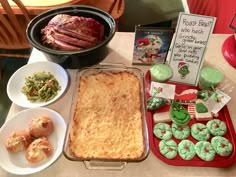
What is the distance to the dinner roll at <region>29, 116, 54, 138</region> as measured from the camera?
77cm

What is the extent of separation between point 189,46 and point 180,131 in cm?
27

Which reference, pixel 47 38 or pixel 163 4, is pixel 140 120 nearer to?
pixel 47 38

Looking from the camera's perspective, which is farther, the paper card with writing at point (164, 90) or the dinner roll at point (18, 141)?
the paper card with writing at point (164, 90)

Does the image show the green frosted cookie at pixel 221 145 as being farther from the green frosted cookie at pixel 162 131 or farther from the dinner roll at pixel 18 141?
the dinner roll at pixel 18 141

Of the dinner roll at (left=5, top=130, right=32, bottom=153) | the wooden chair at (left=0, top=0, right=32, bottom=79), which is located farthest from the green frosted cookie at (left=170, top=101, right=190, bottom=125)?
the wooden chair at (left=0, top=0, right=32, bottom=79)

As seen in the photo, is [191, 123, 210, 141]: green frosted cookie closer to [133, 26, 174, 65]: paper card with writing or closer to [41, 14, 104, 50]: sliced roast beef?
[133, 26, 174, 65]: paper card with writing

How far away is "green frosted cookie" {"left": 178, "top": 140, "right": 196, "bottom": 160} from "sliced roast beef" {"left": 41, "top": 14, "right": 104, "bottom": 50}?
0.45m

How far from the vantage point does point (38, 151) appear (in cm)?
73

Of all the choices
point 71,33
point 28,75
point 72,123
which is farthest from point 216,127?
point 28,75

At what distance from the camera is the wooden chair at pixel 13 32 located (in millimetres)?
1381

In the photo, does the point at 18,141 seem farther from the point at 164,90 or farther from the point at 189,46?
the point at 189,46

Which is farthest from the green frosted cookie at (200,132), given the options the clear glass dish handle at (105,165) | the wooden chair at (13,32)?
the wooden chair at (13,32)

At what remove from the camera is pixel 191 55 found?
85cm

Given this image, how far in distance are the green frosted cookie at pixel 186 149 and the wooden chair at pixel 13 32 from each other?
1092 millimetres
